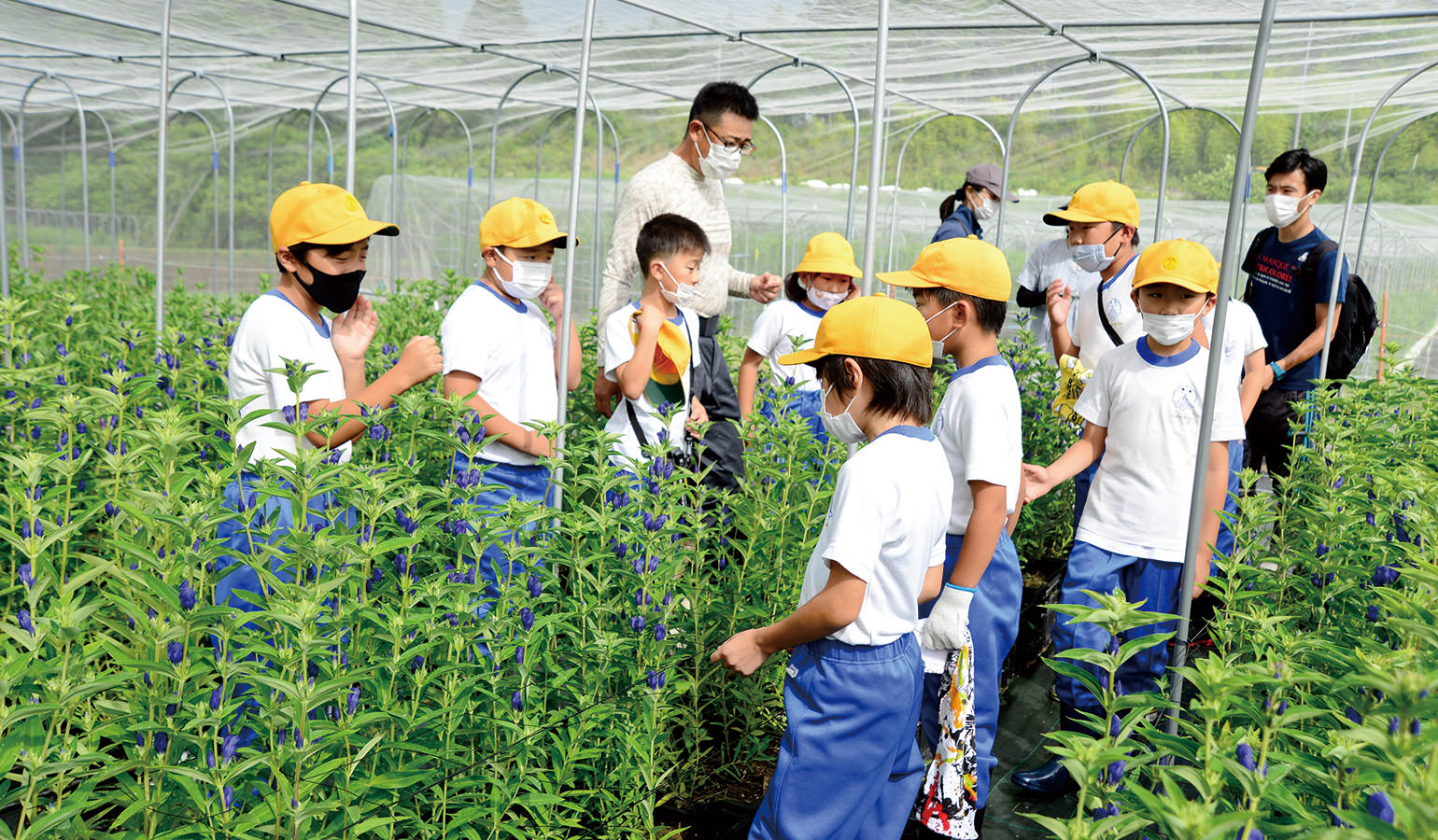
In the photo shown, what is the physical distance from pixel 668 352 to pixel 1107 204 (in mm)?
2231

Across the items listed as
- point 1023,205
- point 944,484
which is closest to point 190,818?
point 944,484

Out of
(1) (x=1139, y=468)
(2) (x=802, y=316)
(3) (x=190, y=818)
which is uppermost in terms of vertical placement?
(2) (x=802, y=316)

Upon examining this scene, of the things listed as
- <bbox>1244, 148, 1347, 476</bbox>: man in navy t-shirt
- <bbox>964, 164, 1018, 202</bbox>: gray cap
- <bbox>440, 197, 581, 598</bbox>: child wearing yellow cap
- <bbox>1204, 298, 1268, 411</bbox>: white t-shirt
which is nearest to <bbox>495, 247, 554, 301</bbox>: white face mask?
<bbox>440, 197, 581, 598</bbox>: child wearing yellow cap

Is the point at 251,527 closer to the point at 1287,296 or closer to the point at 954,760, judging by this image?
the point at 954,760

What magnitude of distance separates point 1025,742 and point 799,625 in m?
2.42

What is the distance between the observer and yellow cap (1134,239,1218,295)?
3.19 meters

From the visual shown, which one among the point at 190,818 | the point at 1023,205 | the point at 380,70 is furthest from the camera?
the point at 1023,205

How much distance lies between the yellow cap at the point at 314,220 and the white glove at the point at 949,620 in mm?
1885

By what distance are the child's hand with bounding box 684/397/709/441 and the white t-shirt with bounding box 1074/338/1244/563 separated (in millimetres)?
1408

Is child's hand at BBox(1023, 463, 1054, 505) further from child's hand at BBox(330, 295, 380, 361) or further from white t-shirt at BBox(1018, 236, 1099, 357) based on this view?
white t-shirt at BBox(1018, 236, 1099, 357)

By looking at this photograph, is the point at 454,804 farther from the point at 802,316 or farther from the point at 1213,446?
the point at 802,316

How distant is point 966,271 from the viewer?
2.79 meters

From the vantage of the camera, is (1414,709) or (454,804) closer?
(1414,709)

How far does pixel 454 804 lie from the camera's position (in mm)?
2084
